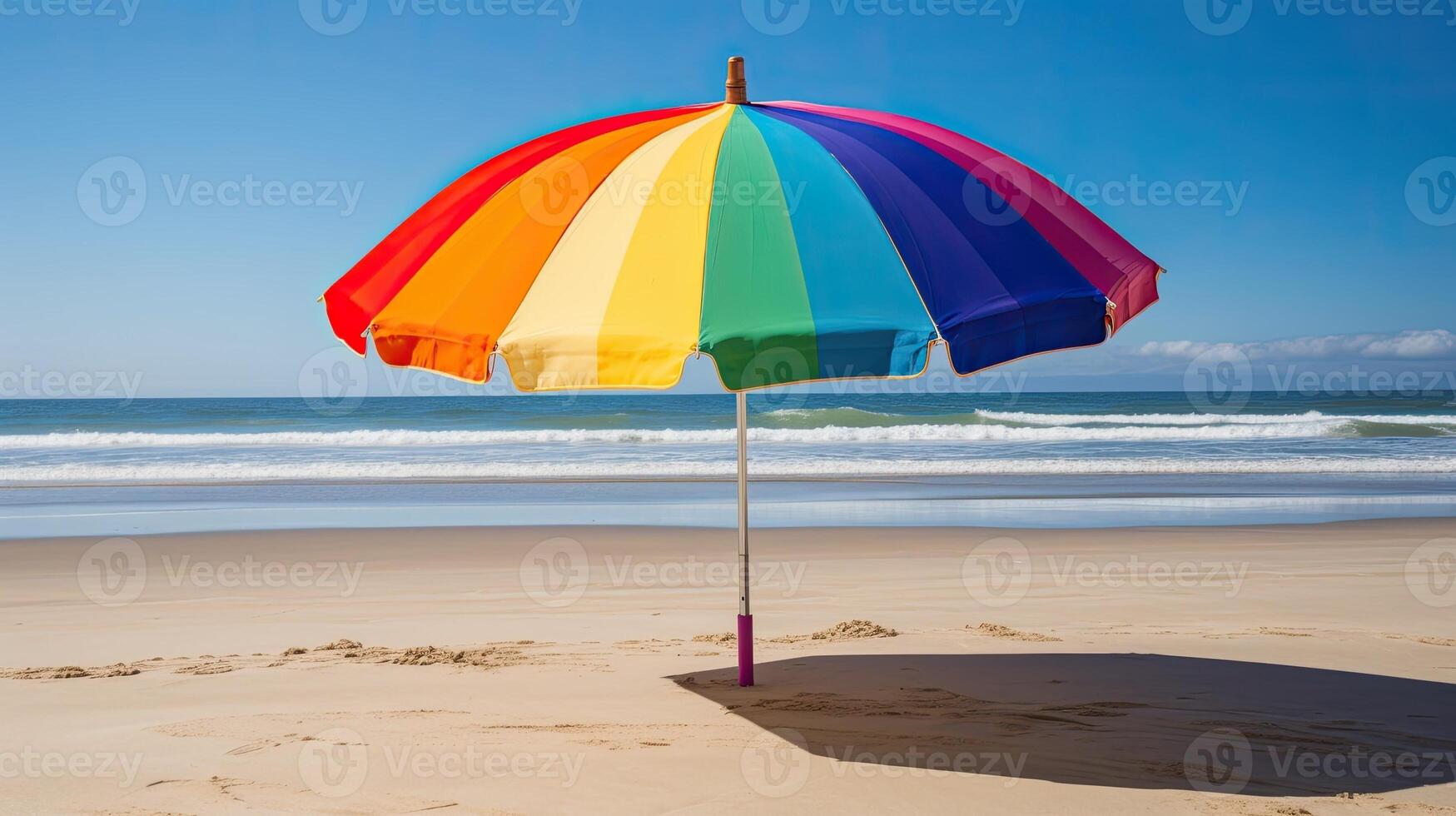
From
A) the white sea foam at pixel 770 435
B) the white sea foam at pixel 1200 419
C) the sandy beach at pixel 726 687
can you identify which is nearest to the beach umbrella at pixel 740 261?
the sandy beach at pixel 726 687

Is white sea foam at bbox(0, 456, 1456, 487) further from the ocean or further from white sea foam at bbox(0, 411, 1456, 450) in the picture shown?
white sea foam at bbox(0, 411, 1456, 450)

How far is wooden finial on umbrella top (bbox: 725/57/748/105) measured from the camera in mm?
4230

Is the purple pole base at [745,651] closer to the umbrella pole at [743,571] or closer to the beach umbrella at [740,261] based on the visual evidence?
the umbrella pole at [743,571]

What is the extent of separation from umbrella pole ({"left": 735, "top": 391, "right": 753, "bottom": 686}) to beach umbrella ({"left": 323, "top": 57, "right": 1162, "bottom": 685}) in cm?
115

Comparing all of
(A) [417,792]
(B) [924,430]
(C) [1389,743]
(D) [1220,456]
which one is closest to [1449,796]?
(C) [1389,743]

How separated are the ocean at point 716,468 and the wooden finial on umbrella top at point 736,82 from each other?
819cm

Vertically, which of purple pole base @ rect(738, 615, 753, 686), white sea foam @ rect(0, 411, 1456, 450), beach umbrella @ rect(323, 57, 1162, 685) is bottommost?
purple pole base @ rect(738, 615, 753, 686)

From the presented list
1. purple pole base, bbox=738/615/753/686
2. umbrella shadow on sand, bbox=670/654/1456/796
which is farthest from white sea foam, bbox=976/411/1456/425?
purple pole base, bbox=738/615/753/686

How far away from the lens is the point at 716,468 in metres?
20.0

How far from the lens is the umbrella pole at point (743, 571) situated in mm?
4539

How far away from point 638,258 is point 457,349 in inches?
29.0

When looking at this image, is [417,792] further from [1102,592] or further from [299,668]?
[1102,592]

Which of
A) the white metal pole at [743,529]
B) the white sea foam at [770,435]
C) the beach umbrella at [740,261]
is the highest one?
the white sea foam at [770,435]

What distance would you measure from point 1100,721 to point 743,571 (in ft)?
5.78
